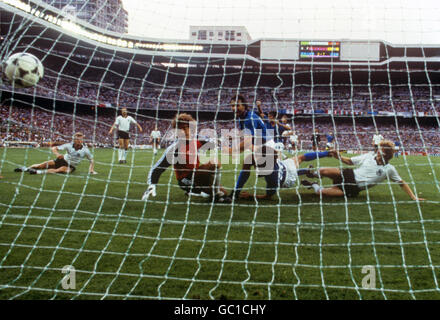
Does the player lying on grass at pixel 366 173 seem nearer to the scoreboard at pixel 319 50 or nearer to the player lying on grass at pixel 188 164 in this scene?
the player lying on grass at pixel 188 164

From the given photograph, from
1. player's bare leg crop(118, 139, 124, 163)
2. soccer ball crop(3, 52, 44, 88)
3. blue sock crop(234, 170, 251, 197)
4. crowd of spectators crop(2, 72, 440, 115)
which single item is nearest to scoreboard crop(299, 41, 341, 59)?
crowd of spectators crop(2, 72, 440, 115)

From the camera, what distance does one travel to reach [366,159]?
581cm

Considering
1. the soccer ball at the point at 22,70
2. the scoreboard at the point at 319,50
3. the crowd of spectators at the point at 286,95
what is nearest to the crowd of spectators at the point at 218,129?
the crowd of spectators at the point at 286,95

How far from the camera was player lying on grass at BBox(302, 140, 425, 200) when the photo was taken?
557 centimetres

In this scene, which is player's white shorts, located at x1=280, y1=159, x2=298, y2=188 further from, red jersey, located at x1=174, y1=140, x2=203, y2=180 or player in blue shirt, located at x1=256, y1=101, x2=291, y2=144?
red jersey, located at x1=174, y1=140, x2=203, y2=180

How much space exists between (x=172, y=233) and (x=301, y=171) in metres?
3.14

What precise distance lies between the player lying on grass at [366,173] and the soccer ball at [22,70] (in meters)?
4.19

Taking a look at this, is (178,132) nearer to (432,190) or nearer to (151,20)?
(151,20)

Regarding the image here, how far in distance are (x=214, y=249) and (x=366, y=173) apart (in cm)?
332

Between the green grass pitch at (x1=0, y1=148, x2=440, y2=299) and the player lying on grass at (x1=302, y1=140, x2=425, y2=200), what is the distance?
1.05 ft

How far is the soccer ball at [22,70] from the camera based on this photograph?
466 cm

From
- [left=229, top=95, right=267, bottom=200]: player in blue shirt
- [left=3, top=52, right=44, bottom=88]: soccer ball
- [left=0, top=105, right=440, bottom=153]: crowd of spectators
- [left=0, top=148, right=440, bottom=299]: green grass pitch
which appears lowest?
[left=0, top=148, right=440, bottom=299]: green grass pitch

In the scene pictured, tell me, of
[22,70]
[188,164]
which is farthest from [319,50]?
[22,70]
